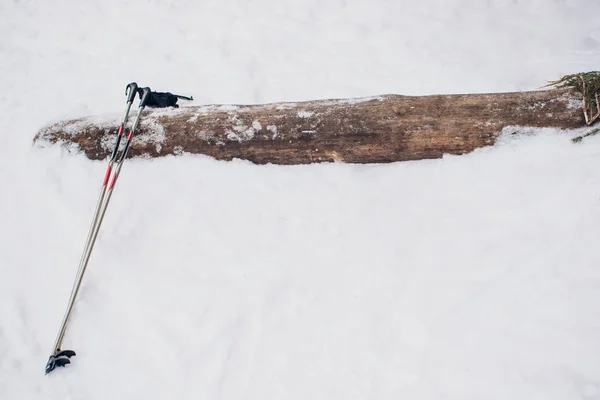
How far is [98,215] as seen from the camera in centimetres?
281

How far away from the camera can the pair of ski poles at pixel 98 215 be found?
239 centimetres

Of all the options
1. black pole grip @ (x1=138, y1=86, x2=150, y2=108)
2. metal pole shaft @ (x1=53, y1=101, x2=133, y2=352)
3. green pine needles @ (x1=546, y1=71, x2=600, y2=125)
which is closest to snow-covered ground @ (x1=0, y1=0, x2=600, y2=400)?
metal pole shaft @ (x1=53, y1=101, x2=133, y2=352)

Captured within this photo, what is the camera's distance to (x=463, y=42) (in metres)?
4.42

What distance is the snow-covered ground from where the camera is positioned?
7.27ft

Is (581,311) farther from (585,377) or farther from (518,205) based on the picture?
(518,205)

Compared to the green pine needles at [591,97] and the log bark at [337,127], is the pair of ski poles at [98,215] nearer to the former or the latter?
the log bark at [337,127]

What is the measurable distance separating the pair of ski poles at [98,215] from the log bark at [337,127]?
14cm

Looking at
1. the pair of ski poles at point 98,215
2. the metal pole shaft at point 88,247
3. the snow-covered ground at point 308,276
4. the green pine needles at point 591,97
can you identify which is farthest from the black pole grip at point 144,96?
the green pine needles at point 591,97

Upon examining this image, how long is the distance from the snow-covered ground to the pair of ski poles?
78mm

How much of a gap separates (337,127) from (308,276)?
1171 millimetres

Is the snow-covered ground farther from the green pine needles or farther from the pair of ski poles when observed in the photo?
the green pine needles

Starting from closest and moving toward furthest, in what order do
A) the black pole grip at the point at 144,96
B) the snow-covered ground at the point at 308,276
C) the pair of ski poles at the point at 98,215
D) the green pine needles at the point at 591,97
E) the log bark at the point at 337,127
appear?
the snow-covered ground at the point at 308,276
the pair of ski poles at the point at 98,215
the green pine needles at the point at 591,97
the log bark at the point at 337,127
the black pole grip at the point at 144,96

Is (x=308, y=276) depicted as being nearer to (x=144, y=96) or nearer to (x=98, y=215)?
(x=98, y=215)

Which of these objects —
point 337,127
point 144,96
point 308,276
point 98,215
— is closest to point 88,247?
point 98,215
